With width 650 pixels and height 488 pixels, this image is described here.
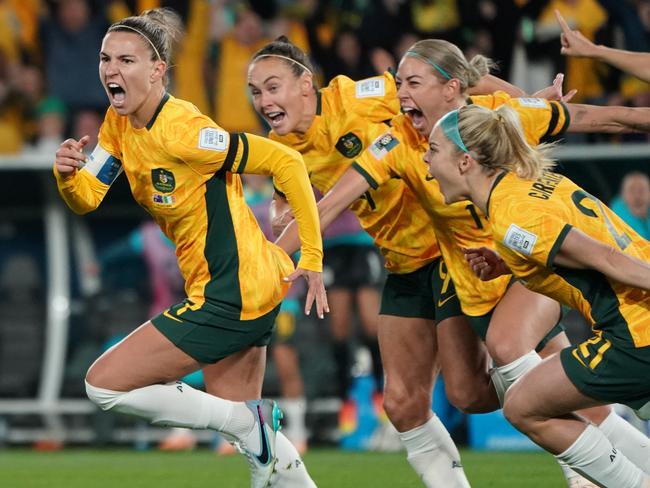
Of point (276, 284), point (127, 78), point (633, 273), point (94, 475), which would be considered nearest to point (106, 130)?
point (127, 78)

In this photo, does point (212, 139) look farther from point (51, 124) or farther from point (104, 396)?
point (51, 124)

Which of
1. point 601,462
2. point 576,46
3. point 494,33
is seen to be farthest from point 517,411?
point 494,33

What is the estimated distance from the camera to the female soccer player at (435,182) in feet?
18.0

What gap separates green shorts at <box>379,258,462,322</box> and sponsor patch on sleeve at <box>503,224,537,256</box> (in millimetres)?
1261

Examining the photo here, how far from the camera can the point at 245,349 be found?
5.53m

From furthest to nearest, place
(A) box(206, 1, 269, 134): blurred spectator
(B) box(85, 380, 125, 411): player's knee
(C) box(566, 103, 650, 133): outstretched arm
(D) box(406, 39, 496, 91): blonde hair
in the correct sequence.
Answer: (A) box(206, 1, 269, 134): blurred spectator → (D) box(406, 39, 496, 91): blonde hair → (C) box(566, 103, 650, 133): outstretched arm → (B) box(85, 380, 125, 411): player's knee

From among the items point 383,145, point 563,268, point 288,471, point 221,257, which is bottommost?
point 288,471

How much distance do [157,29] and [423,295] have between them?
1854 millimetres

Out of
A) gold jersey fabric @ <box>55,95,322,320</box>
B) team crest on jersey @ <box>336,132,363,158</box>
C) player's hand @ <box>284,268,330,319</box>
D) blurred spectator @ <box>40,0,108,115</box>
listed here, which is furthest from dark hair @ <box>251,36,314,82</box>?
blurred spectator @ <box>40,0,108,115</box>

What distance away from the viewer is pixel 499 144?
4.76 meters

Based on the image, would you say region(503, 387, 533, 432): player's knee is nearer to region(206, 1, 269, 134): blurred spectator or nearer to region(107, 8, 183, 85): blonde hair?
region(107, 8, 183, 85): blonde hair

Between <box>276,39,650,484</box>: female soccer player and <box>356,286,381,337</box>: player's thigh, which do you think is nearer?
<box>276,39,650,484</box>: female soccer player

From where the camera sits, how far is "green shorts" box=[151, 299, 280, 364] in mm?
5203

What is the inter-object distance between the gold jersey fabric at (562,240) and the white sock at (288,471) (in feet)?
4.54
